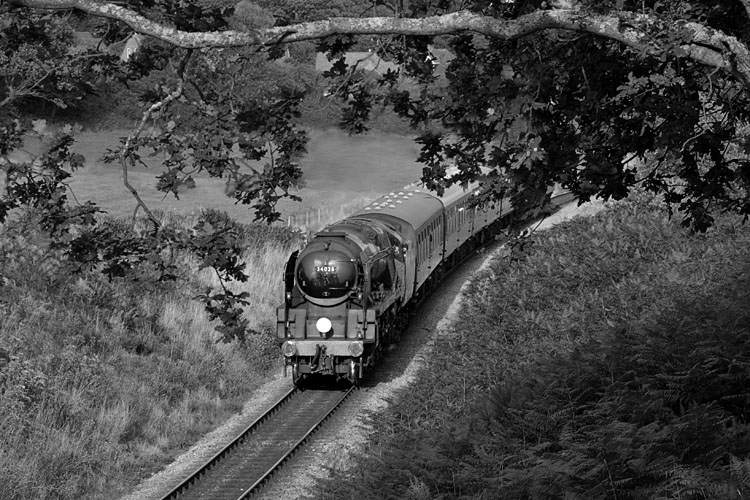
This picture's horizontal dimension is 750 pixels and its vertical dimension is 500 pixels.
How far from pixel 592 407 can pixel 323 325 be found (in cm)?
850

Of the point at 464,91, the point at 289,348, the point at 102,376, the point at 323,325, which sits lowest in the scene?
the point at 102,376

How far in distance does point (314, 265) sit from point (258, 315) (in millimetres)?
5599

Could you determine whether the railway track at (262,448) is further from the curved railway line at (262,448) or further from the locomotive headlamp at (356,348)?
the locomotive headlamp at (356,348)

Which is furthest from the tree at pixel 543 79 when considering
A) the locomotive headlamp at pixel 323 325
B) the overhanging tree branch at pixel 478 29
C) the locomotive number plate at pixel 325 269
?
the locomotive headlamp at pixel 323 325

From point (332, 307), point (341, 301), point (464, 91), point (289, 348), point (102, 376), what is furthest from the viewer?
point (332, 307)

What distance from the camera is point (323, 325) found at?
18.4 metres

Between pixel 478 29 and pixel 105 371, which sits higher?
pixel 478 29

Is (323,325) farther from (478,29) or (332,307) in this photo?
(478,29)

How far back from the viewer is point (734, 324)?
11.0 m

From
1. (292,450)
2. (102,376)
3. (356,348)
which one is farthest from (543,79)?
(102,376)

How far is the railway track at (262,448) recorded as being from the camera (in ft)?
44.9

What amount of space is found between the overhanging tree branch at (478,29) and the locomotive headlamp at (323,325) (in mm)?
11796

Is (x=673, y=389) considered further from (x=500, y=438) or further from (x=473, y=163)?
(x=473, y=163)

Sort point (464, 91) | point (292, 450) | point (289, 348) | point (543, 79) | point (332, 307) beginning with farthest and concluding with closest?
point (332, 307) → point (289, 348) → point (292, 450) → point (464, 91) → point (543, 79)
